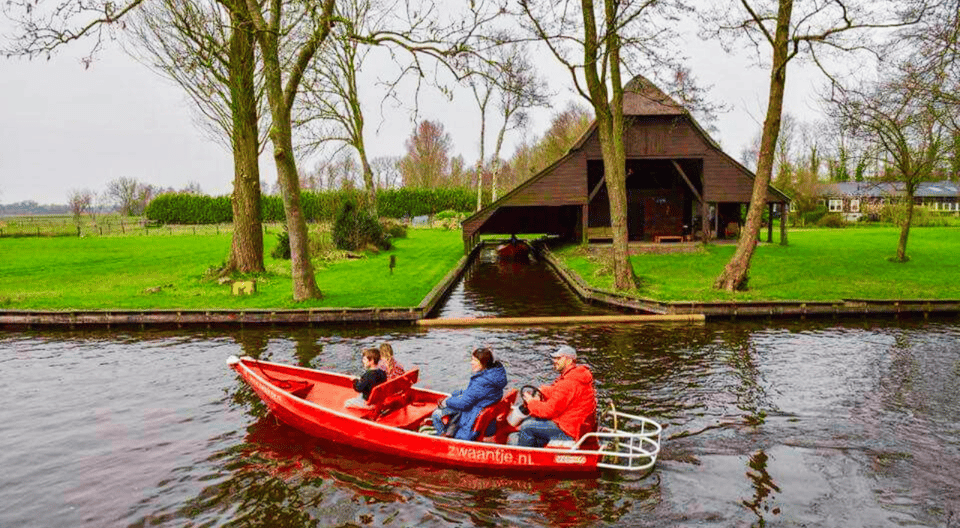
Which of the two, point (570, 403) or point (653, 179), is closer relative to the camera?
point (570, 403)

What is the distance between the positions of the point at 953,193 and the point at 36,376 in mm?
103183

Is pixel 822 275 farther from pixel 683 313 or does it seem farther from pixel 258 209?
pixel 258 209

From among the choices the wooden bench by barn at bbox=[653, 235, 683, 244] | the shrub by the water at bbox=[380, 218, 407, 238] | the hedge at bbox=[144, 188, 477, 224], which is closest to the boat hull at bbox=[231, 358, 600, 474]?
the wooden bench by barn at bbox=[653, 235, 683, 244]

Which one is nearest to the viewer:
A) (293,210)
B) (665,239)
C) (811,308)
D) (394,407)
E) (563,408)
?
(563,408)

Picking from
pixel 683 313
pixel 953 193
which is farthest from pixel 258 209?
pixel 953 193

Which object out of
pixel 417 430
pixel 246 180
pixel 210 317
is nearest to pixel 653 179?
pixel 246 180

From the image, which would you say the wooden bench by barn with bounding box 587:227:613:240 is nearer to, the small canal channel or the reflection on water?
the small canal channel

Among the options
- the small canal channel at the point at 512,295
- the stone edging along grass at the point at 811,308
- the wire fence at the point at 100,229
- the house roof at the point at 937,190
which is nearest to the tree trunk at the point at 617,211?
the small canal channel at the point at 512,295

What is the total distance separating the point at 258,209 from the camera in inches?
1109

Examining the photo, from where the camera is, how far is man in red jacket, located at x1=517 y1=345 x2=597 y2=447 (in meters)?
9.71

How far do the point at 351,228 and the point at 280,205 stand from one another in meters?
35.2

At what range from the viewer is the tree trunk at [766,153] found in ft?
74.3

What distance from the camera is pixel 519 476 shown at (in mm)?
9750

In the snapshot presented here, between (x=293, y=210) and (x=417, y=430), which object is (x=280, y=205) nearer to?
(x=293, y=210)
